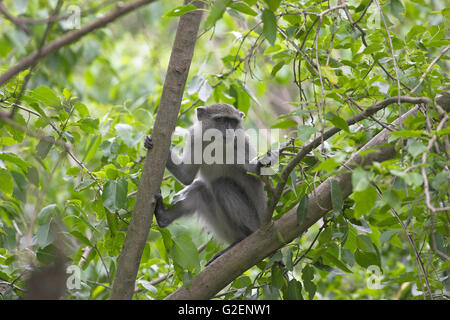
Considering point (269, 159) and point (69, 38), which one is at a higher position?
point (269, 159)

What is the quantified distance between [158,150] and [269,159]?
975mm

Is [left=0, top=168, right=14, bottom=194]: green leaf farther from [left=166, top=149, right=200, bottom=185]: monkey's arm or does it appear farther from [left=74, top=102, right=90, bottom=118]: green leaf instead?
[left=166, top=149, right=200, bottom=185]: monkey's arm

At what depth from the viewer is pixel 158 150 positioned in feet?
12.2

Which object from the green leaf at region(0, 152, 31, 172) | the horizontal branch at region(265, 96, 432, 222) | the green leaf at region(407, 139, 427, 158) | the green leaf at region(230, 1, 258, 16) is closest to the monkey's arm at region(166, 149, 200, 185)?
the green leaf at region(0, 152, 31, 172)

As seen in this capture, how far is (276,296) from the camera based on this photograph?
3580mm

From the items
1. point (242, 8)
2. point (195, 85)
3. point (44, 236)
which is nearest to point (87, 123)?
point (44, 236)

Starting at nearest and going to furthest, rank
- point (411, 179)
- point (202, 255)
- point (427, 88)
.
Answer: point (411, 179) → point (427, 88) → point (202, 255)

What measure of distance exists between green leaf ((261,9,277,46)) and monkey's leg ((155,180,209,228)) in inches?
93.4

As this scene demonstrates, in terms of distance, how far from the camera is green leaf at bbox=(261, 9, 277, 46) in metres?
2.81

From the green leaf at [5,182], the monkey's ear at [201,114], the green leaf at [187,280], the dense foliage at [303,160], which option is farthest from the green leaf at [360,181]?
the monkey's ear at [201,114]

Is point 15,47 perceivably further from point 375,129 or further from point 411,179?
point 411,179

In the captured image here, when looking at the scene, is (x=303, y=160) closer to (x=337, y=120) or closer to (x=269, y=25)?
(x=337, y=120)

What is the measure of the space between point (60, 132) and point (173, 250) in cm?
135
